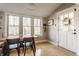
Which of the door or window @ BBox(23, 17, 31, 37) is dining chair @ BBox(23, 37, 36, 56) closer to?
window @ BBox(23, 17, 31, 37)

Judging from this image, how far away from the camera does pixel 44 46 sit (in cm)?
178

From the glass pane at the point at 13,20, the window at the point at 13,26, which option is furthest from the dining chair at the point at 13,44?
the glass pane at the point at 13,20

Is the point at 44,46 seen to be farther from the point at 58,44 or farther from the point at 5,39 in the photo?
the point at 5,39

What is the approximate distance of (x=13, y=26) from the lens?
1.64 m

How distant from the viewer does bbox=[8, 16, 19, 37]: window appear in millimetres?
1615

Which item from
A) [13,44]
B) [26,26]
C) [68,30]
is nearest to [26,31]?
[26,26]

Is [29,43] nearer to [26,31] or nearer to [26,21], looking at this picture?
[26,31]

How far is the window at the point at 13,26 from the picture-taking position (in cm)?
162

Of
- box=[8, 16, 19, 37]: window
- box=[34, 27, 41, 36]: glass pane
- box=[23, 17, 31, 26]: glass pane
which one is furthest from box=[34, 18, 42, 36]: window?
box=[8, 16, 19, 37]: window

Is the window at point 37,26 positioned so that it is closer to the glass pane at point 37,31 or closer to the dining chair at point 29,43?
the glass pane at point 37,31

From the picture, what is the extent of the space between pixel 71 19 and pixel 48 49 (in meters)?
0.77

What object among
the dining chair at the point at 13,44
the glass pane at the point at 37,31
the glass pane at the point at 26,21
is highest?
the glass pane at the point at 26,21

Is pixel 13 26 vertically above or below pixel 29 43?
above

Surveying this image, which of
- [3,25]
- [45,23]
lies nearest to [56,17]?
[45,23]
